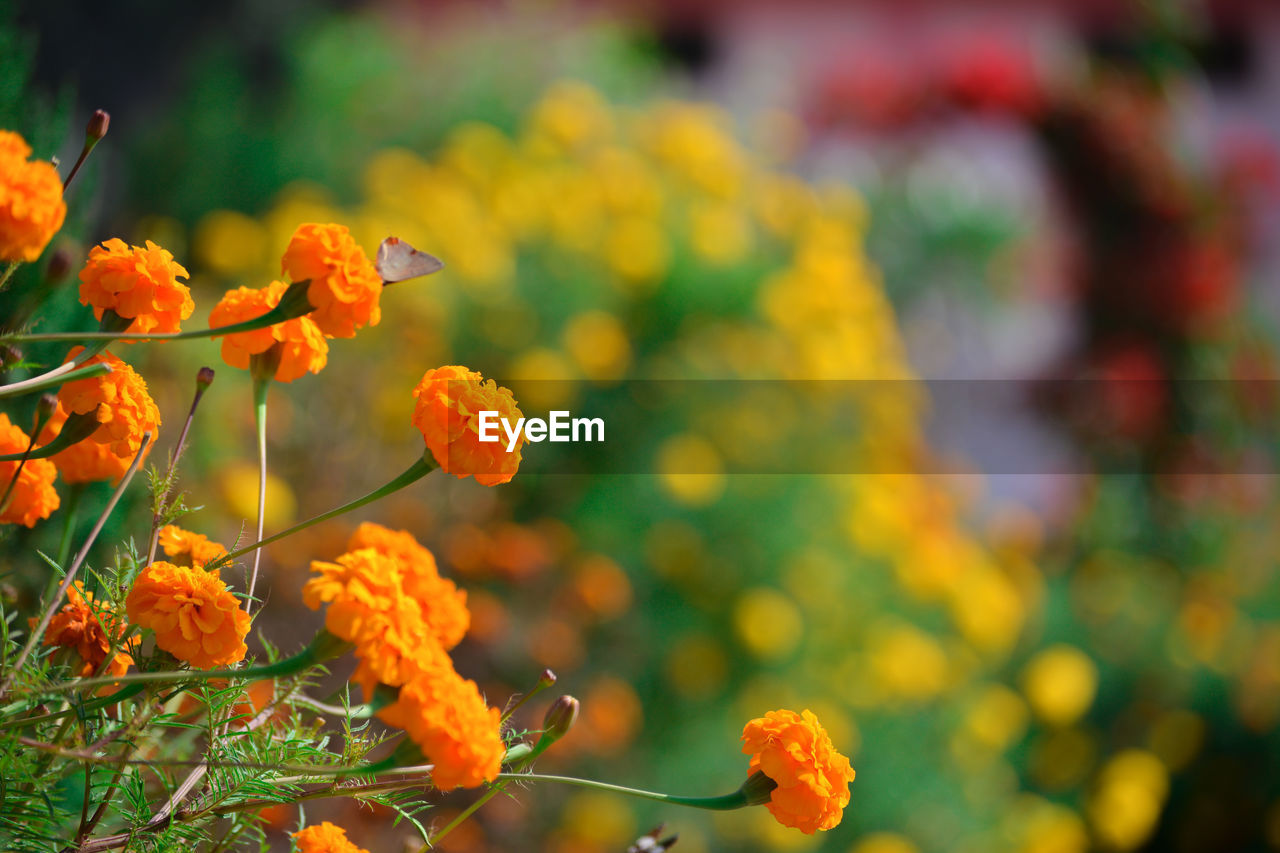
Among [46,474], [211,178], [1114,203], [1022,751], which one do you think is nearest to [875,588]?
[1022,751]

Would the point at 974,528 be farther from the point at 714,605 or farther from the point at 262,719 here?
the point at 262,719

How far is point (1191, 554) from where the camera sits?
10.6 feet

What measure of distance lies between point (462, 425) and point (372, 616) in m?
0.09

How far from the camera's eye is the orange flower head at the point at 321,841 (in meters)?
0.42

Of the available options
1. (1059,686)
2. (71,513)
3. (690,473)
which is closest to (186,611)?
Answer: (71,513)

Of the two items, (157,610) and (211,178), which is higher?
(157,610)

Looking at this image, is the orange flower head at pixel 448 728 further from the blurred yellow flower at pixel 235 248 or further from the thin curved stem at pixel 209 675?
the blurred yellow flower at pixel 235 248

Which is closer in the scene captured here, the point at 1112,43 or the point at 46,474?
the point at 46,474

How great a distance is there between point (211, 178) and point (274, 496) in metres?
1.20

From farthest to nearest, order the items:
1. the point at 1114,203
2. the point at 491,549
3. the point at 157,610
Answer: the point at 1114,203 < the point at 491,549 < the point at 157,610

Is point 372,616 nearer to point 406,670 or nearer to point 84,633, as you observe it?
point 406,670

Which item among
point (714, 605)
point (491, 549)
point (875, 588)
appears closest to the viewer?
point (491, 549)

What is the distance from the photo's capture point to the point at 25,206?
351 millimetres

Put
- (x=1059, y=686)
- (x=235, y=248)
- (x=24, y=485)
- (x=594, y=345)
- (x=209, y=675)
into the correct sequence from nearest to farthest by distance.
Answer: (x=209, y=675)
(x=24, y=485)
(x=235, y=248)
(x=594, y=345)
(x=1059, y=686)
